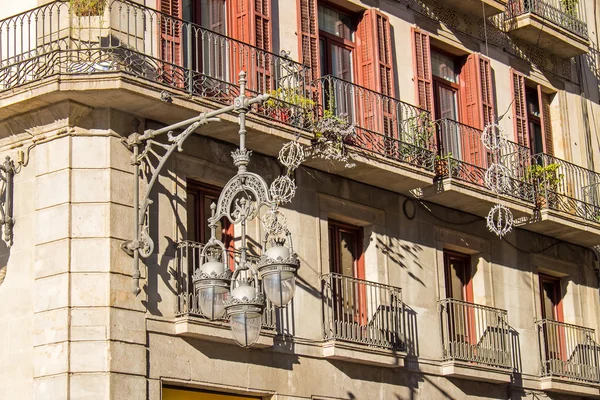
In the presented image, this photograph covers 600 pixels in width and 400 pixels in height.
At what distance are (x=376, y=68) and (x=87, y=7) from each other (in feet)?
19.5

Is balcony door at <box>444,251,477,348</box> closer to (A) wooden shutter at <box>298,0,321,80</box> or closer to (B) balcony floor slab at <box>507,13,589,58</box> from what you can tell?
(A) wooden shutter at <box>298,0,321,80</box>

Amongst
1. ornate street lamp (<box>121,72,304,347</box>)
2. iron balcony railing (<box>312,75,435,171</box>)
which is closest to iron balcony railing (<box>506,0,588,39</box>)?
iron balcony railing (<box>312,75,435,171</box>)

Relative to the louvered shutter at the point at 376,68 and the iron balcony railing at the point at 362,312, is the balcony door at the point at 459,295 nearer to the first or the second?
the iron balcony railing at the point at 362,312

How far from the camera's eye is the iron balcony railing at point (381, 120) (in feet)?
67.8

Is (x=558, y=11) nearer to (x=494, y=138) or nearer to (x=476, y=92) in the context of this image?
(x=476, y=92)

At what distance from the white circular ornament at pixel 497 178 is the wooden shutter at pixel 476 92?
3.77ft

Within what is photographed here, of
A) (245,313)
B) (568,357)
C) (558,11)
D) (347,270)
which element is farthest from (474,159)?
(245,313)

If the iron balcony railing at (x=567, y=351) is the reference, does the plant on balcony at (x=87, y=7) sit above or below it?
above

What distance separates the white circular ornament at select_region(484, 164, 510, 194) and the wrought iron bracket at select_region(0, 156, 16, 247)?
8.33 meters

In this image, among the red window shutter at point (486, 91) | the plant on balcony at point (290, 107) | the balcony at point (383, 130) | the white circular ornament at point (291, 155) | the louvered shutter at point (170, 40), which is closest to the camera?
the louvered shutter at point (170, 40)

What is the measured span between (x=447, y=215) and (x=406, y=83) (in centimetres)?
230

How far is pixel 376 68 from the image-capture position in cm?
2183

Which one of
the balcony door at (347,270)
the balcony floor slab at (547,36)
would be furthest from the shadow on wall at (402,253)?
the balcony floor slab at (547,36)

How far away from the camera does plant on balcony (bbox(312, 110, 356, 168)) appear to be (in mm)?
19656
